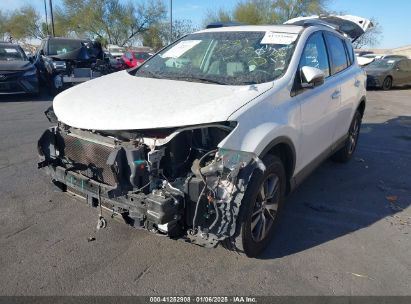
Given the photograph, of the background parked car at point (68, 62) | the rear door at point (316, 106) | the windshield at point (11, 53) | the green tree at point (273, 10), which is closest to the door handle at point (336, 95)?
the rear door at point (316, 106)

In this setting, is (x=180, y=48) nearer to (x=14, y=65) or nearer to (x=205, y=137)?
(x=205, y=137)

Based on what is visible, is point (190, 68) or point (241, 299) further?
point (190, 68)

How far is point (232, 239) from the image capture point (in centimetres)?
310

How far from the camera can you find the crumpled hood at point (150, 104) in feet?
9.36

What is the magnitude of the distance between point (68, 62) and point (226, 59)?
32.1ft

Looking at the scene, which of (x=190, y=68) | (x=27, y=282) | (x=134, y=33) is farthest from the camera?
(x=134, y=33)

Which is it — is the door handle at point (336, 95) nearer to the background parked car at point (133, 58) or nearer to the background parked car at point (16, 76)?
the background parked car at point (16, 76)

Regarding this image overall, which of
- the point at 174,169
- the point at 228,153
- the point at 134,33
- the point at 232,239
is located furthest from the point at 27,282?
the point at 134,33

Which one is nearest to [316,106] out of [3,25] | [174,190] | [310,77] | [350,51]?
[310,77]

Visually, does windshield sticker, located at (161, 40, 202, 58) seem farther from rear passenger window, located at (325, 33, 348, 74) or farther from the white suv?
rear passenger window, located at (325, 33, 348, 74)

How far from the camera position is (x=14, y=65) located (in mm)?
11250

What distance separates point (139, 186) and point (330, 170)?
369cm

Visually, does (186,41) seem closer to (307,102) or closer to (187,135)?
(307,102)

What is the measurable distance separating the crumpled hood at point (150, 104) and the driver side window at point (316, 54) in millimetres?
838
